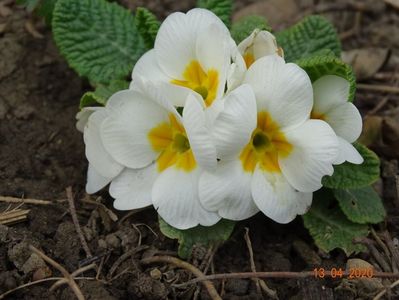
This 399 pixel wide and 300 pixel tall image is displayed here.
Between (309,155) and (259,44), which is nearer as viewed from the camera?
(309,155)

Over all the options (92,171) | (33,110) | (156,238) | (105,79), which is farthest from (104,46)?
(156,238)

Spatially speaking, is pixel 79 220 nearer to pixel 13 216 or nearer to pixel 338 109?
pixel 13 216

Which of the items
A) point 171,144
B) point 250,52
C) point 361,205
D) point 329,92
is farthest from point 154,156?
point 361,205

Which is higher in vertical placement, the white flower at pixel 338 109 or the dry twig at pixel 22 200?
the white flower at pixel 338 109

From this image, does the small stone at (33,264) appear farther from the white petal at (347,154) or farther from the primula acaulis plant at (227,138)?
the white petal at (347,154)

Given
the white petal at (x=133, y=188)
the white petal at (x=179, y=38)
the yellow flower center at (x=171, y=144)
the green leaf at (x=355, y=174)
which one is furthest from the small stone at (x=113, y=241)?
the green leaf at (x=355, y=174)

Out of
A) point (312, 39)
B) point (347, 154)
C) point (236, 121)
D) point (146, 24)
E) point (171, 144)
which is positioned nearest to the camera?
point (236, 121)

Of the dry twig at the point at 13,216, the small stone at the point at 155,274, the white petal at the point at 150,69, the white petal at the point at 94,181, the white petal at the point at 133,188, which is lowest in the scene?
the small stone at the point at 155,274
